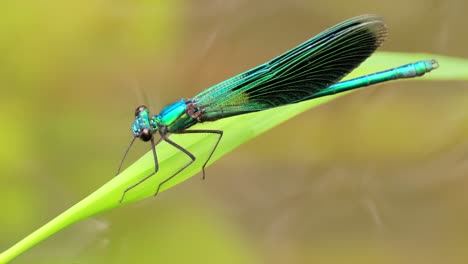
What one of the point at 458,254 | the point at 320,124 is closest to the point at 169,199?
the point at 320,124

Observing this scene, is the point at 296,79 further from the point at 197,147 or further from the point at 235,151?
the point at 235,151

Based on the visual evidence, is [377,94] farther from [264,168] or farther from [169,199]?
[169,199]

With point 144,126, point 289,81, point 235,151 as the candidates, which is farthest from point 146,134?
point 235,151

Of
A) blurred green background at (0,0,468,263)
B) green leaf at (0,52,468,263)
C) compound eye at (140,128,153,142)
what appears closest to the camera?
green leaf at (0,52,468,263)

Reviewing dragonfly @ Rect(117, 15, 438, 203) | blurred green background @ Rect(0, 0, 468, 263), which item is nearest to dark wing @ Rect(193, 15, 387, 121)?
dragonfly @ Rect(117, 15, 438, 203)

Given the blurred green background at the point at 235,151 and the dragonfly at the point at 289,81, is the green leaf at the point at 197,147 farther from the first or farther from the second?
the blurred green background at the point at 235,151

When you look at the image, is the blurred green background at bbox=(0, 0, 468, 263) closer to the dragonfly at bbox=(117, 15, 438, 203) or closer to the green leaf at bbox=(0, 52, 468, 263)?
the green leaf at bbox=(0, 52, 468, 263)
